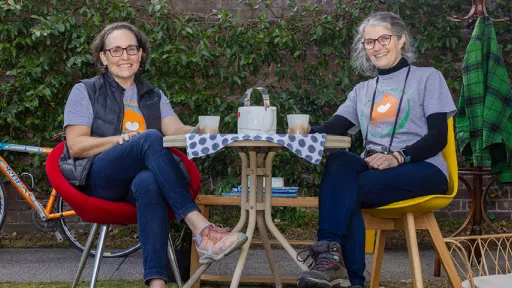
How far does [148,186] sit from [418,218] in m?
1.04

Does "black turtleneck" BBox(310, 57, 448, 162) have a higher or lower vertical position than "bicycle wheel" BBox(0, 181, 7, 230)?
higher

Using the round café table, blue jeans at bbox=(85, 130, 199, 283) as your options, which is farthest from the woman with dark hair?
the round café table

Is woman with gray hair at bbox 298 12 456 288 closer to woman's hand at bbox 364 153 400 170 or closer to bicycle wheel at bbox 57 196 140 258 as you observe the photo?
woman's hand at bbox 364 153 400 170

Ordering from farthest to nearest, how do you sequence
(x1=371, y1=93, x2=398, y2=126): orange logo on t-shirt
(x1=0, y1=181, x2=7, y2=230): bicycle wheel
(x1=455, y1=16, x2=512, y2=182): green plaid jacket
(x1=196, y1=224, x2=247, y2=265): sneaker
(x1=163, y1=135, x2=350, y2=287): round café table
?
(x1=0, y1=181, x2=7, y2=230): bicycle wheel < (x1=455, y1=16, x2=512, y2=182): green plaid jacket < (x1=371, y1=93, x2=398, y2=126): orange logo on t-shirt < (x1=163, y1=135, x2=350, y2=287): round café table < (x1=196, y1=224, x2=247, y2=265): sneaker

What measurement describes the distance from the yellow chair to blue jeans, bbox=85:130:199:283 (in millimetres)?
737

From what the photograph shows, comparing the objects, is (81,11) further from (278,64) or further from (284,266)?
(284,266)

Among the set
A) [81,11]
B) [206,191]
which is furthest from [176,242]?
[81,11]

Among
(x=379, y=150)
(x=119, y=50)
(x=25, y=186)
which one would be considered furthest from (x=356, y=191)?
(x=25, y=186)

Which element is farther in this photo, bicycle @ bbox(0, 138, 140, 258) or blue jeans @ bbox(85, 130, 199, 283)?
bicycle @ bbox(0, 138, 140, 258)

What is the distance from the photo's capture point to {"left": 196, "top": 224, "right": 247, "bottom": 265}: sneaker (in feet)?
7.53

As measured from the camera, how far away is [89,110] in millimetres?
2734

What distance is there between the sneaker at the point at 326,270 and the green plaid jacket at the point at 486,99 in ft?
5.04

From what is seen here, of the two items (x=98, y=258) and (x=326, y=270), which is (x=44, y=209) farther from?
(x=326, y=270)

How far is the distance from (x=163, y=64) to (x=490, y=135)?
2.22 metres
